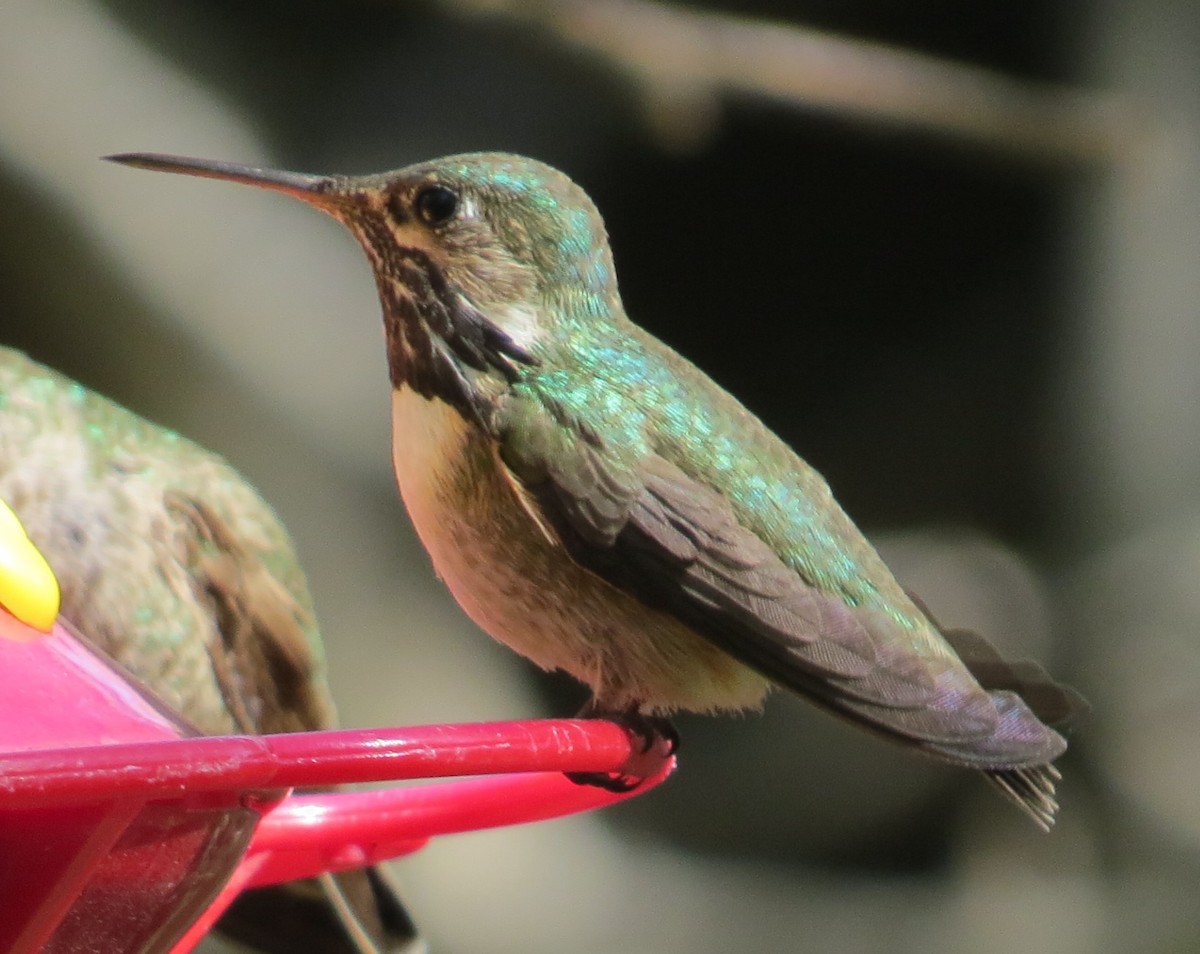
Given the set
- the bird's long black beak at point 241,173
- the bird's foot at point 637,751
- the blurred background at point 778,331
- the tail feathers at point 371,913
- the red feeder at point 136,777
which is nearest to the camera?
the red feeder at point 136,777

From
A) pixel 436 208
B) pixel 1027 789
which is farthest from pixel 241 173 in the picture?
pixel 1027 789

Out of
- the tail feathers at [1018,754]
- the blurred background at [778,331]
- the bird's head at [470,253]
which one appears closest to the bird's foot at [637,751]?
the tail feathers at [1018,754]

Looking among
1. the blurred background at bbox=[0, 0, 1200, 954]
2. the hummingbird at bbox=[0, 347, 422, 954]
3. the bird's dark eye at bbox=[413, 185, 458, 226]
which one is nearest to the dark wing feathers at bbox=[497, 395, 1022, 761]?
the bird's dark eye at bbox=[413, 185, 458, 226]

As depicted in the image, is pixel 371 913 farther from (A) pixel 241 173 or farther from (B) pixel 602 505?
(A) pixel 241 173

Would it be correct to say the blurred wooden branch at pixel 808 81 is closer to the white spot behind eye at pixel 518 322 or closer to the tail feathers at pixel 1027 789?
the white spot behind eye at pixel 518 322

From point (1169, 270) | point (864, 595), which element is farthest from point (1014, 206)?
point (864, 595)

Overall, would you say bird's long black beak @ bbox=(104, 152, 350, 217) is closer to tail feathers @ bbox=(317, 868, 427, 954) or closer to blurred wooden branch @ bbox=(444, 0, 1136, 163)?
tail feathers @ bbox=(317, 868, 427, 954)

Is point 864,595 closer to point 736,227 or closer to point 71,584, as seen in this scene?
point 71,584
